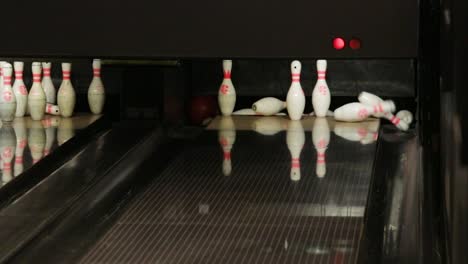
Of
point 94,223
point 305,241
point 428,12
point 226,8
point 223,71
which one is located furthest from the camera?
point 223,71

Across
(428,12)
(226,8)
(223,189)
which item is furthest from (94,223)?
(226,8)

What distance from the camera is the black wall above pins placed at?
1464mm

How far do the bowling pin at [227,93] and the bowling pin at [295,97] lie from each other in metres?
0.31

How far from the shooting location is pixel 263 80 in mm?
5047

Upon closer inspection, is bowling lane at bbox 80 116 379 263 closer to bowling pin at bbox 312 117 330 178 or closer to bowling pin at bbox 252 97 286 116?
bowling pin at bbox 312 117 330 178

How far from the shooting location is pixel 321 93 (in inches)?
186

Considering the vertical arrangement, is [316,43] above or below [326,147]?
above

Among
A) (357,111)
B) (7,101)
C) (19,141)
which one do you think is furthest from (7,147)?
(357,111)

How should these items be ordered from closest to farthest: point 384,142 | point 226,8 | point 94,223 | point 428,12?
1. point 226,8
2. point 428,12
3. point 94,223
4. point 384,142

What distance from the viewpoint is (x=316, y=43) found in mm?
1491

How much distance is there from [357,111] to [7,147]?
172 centimetres

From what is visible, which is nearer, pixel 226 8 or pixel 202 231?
pixel 226 8

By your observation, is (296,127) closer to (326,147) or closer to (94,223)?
(326,147)

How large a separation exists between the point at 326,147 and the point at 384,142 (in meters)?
0.40
